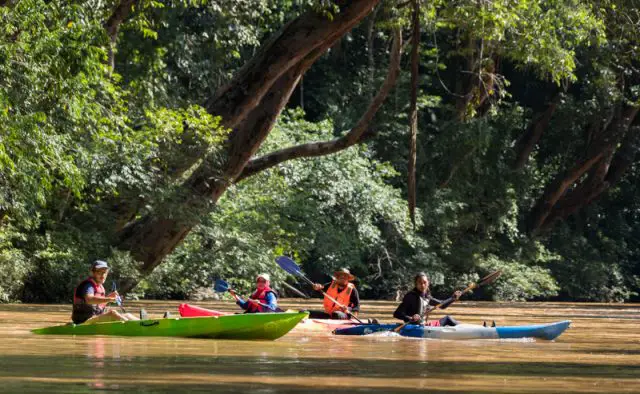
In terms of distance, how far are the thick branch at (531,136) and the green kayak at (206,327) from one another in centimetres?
3228

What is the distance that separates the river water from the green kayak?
28cm

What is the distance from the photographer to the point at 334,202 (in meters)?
41.6

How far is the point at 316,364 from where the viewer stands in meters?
12.5

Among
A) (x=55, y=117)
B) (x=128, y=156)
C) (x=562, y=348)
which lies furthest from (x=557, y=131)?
(x=562, y=348)

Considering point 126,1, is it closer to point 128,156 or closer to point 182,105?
point 128,156

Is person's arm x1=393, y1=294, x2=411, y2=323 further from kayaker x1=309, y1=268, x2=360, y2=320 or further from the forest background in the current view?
the forest background

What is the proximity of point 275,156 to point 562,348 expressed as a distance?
14920 mm

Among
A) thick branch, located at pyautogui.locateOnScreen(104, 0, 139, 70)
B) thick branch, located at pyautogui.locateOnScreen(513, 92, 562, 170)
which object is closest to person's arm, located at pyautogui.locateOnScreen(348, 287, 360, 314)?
thick branch, located at pyautogui.locateOnScreen(104, 0, 139, 70)

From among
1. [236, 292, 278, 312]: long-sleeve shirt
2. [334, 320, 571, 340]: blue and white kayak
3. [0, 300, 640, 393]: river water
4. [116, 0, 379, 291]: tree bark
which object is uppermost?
[116, 0, 379, 291]: tree bark

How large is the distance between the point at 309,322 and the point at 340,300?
1721 millimetres

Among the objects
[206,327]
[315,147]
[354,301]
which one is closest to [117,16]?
[315,147]

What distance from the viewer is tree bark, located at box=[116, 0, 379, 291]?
87.8 ft

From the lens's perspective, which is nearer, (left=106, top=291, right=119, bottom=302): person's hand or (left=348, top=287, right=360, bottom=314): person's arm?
(left=106, top=291, right=119, bottom=302): person's hand

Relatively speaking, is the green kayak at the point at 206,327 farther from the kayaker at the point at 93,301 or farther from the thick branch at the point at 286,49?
the thick branch at the point at 286,49
